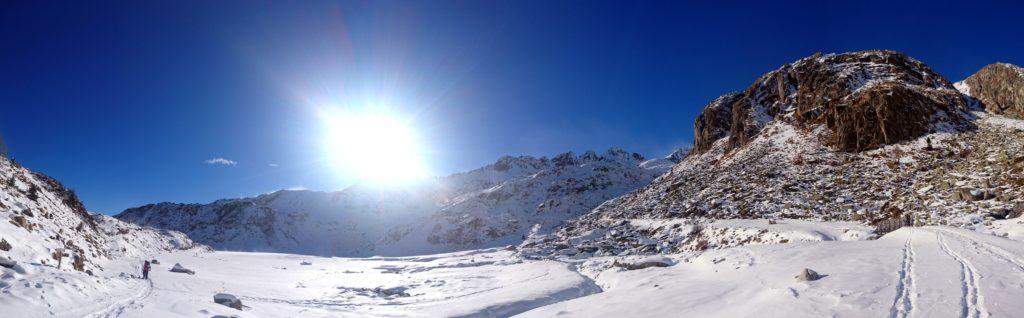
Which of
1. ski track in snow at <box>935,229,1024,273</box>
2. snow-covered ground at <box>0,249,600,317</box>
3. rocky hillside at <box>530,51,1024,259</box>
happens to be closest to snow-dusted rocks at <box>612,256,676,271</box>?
snow-covered ground at <box>0,249,600,317</box>

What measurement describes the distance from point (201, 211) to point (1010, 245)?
18138 cm

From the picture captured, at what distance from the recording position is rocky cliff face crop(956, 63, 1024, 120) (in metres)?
43.2

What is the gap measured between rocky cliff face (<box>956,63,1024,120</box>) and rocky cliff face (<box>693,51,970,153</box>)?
264 centimetres

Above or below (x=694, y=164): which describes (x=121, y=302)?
below

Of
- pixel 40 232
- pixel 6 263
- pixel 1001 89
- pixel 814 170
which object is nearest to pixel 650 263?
pixel 6 263

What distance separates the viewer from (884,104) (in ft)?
147

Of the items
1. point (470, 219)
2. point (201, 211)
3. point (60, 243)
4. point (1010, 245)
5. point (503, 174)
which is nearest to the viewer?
point (1010, 245)

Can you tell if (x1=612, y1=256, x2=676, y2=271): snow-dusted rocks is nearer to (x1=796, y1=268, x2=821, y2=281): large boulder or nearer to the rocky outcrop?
(x1=796, y1=268, x2=821, y2=281): large boulder

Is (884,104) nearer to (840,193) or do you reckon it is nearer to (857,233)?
(840,193)

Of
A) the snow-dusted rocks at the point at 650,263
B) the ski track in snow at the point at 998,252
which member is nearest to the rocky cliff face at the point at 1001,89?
the ski track in snow at the point at 998,252

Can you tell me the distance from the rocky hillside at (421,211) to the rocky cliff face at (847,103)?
1337 inches

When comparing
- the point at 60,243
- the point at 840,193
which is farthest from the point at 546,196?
the point at 60,243

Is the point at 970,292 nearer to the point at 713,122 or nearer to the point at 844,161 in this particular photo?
the point at 844,161

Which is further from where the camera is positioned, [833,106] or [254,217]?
[254,217]
